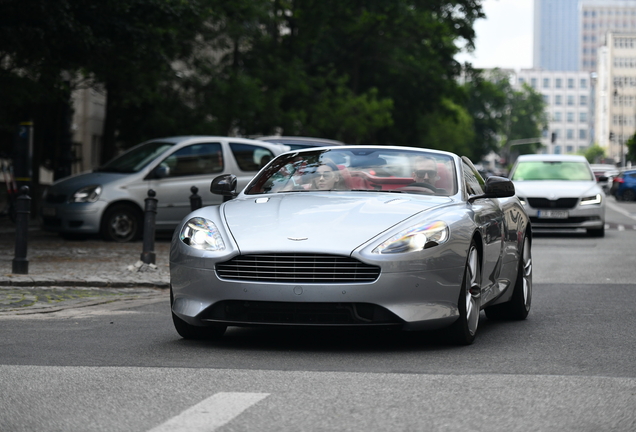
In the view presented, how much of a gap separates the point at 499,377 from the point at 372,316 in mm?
1078

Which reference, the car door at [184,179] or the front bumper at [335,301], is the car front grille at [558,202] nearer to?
the car door at [184,179]

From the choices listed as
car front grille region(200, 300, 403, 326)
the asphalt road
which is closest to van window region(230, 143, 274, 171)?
the asphalt road

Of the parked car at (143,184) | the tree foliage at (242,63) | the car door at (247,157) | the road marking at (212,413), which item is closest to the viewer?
the road marking at (212,413)

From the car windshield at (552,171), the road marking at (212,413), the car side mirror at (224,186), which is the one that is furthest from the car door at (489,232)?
the car windshield at (552,171)

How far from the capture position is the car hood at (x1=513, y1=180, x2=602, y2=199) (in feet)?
71.9

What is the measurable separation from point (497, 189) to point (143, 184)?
1124 cm

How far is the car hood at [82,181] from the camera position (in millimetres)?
18328

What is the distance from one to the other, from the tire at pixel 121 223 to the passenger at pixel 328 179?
10422 mm

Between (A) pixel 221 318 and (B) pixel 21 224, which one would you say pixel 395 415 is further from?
A: (B) pixel 21 224

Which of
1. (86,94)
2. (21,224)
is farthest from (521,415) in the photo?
(86,94)

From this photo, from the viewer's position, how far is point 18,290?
444 inches

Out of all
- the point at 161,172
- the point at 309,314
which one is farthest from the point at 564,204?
the point at 309,314

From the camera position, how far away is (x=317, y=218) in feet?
23.8

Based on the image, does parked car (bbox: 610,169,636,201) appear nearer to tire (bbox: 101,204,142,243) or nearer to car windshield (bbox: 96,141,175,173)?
car windshield (bbox: 96,141,175,173)
